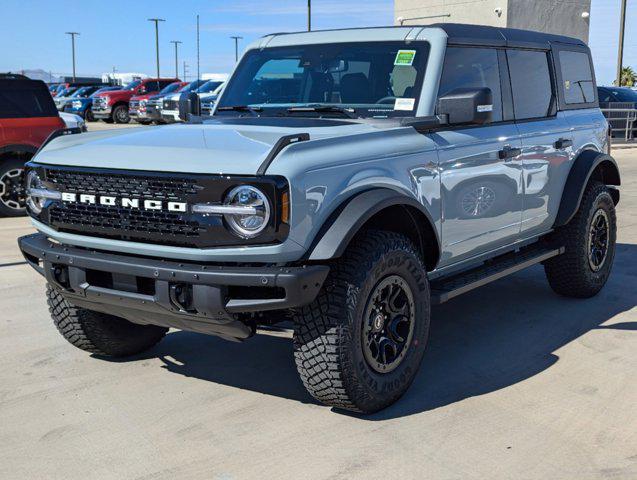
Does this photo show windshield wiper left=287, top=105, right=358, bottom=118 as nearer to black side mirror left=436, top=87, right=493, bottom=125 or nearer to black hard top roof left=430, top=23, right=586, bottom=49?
black side mirror left=436, top=87, right=493, bottom=125

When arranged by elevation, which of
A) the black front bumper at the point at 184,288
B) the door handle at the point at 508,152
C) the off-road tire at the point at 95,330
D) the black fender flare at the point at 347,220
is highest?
the door handle at the point at 508,152

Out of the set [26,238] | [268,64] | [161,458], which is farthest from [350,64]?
[161,458]

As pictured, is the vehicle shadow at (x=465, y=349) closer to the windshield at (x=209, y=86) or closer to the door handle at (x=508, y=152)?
the door handle at (x=508, y=152)

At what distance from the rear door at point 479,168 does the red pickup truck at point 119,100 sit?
2776cm

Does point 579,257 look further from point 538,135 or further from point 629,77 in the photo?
point 629,77

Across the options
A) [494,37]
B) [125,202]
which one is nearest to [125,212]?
[125,202]

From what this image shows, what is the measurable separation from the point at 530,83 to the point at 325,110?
1749 millimetres

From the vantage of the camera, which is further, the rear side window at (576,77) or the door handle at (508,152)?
the rear side window at (576,77)

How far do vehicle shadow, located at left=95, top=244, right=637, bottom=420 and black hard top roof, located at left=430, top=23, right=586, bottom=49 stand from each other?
1.86 m

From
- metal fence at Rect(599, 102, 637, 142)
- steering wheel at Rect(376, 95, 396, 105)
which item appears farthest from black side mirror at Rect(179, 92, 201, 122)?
metal fence at Rect(599, 102, 637, 142)

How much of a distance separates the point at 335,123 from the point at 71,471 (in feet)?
7.07

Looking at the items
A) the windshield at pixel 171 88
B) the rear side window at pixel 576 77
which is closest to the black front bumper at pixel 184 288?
Answer: the rear side window at pixel 576 77

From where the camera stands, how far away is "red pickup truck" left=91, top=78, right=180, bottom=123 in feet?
104

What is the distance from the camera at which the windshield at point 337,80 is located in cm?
468
